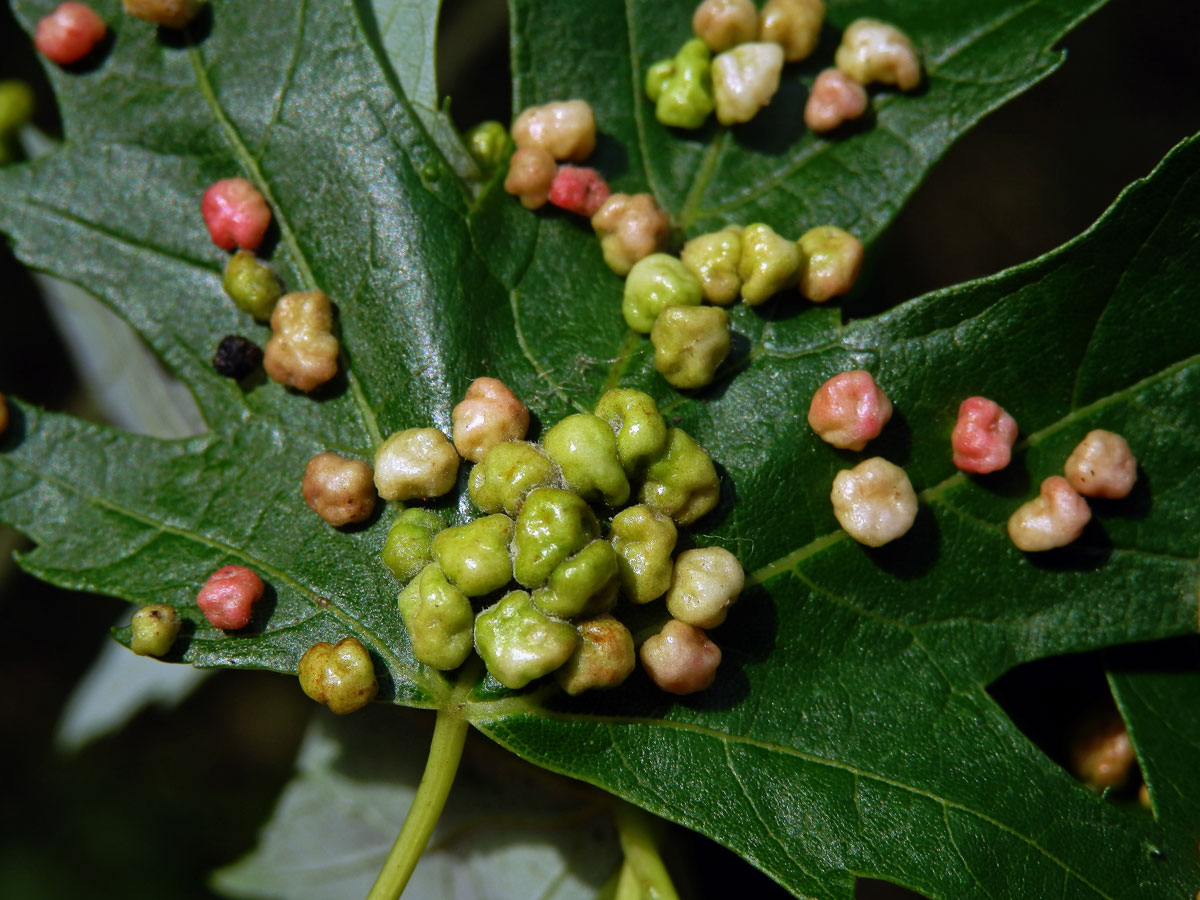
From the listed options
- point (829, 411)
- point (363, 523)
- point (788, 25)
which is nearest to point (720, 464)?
point (829, 411)

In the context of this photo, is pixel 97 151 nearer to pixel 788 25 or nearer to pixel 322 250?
pixel 322 250

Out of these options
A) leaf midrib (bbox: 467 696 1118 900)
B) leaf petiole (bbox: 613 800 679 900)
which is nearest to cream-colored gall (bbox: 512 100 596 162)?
leaf midrib (bbox: 467 696 1118 900)

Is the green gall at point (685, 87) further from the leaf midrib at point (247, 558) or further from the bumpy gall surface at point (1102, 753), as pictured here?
the bumpy gall surface at point (1102, 753)

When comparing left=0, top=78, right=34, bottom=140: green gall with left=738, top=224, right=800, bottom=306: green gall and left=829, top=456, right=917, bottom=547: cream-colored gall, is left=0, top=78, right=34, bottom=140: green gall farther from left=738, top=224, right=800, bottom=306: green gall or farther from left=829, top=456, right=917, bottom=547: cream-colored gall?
left=829, top=456, right=917, bottom=547: cream-colored gall

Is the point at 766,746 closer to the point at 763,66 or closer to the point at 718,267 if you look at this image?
the point at 718,267

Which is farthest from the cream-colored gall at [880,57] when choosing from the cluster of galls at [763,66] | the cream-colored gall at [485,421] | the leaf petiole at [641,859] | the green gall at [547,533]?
the leaf petiole at [641,859]

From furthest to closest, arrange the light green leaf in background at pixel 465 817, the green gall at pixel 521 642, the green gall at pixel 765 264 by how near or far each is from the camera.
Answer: the light green leaf in background at pixel 465 817
the green gall at pixel 765 264
the green gall at pixel 521 642

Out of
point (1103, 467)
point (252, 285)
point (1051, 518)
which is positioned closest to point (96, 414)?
point (252, 285)
